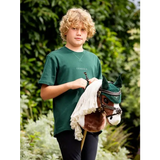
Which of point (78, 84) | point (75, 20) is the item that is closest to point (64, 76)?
point (78, 84)

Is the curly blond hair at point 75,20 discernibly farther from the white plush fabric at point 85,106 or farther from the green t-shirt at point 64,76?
the white plush fabric at point 85,106

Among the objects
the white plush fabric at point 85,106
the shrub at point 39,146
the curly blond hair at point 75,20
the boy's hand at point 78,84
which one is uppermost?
the curly blond hair at point 75,20

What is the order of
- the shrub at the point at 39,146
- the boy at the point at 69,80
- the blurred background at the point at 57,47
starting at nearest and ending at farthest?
the boy at the point at 69,80
the shrub at the point at 39,146
the blurred background at the point at 57,47

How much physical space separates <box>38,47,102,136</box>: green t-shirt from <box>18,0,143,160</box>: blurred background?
868 millimetres

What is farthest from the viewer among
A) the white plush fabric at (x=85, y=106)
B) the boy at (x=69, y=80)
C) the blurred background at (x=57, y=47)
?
the blurred background at (x=57, y=47)

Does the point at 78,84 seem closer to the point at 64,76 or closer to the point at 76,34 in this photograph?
the point at 64,76

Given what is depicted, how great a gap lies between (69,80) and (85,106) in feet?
0.89

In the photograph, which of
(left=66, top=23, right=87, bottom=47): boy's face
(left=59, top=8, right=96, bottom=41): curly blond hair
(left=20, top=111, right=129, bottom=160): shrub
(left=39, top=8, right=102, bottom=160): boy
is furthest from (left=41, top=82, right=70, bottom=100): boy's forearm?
(left=20, top=111, right=129, bottom=160): shrub

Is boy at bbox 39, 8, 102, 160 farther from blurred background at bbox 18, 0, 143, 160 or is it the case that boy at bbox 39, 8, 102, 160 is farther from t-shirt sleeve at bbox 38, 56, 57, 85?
blurred background at bbox 18, 0, 143, 160

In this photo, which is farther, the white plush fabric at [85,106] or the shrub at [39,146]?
the shrub at [39,146]

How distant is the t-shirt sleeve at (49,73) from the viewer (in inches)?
64.9

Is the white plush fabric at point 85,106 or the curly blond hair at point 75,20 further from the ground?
the curly blond hair at point 75,20

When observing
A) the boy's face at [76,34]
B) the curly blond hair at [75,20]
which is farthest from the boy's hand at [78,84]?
the curly blond hair at [75,20]
